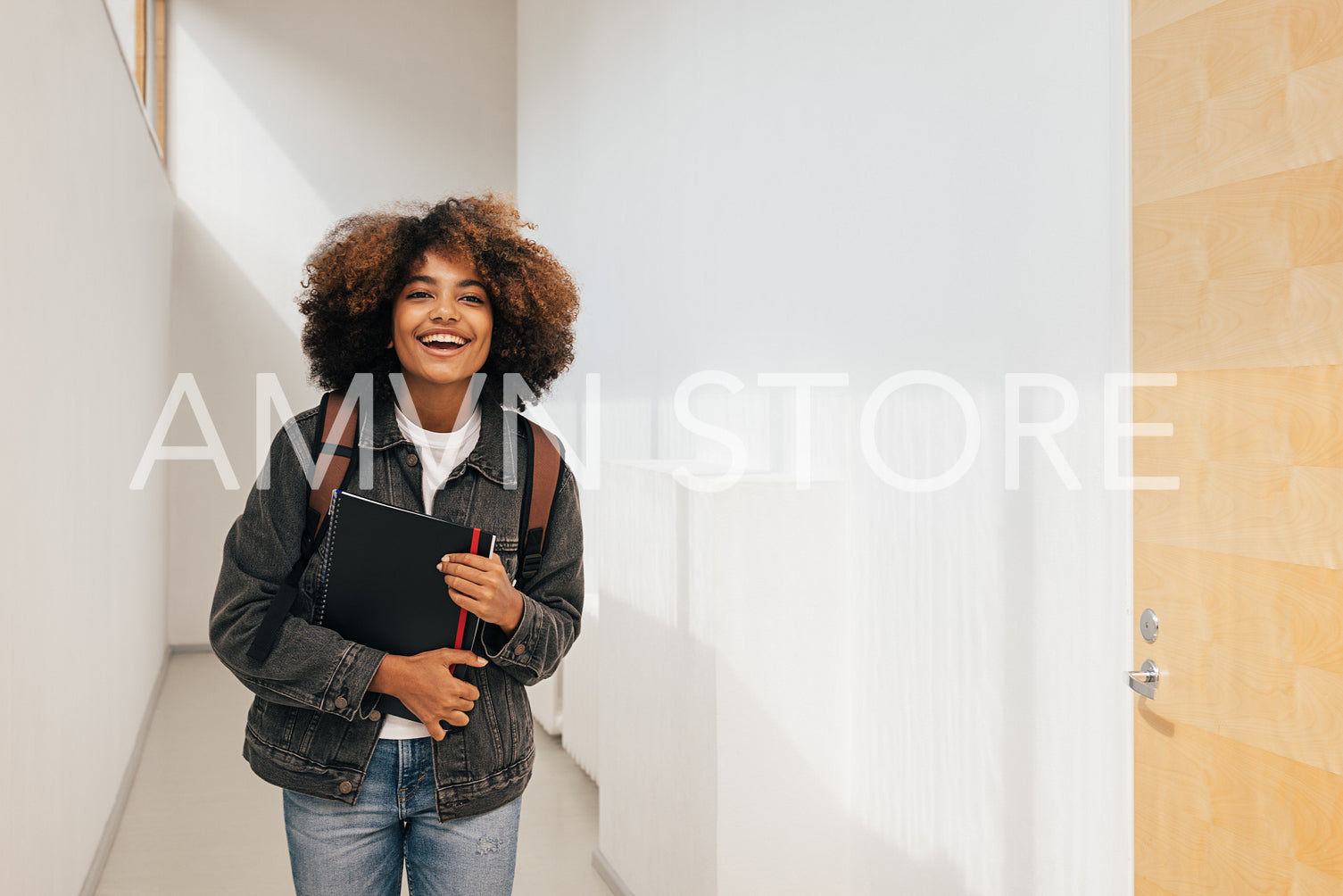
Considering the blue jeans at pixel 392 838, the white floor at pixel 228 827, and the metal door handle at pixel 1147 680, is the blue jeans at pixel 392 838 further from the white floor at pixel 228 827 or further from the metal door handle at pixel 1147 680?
the white floor at pixel 228 827

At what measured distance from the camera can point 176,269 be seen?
24.5ft

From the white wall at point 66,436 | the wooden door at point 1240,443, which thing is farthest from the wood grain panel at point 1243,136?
the white wall at point 66,436

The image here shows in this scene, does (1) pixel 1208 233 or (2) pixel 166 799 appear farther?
(2) pixel 166 799

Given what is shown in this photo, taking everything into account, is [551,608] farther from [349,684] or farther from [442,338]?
[442,338]

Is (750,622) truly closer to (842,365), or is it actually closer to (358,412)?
(842,365)

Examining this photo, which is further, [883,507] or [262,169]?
[262,169]

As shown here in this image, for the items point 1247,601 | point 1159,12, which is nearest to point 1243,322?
point 1247,601

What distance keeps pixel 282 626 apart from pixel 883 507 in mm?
1536

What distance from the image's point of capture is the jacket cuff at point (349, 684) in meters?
1.38

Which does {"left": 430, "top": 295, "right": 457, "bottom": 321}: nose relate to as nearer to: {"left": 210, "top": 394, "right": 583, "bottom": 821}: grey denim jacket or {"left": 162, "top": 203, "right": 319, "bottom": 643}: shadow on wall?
{"left": 210, "top": 394, "right": 583, "bottom": 821}: grey denim jacket

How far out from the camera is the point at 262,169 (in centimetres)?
765

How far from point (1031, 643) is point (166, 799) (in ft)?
13.0

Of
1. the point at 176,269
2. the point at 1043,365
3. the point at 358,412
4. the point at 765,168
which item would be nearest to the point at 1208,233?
the point at 1043,365

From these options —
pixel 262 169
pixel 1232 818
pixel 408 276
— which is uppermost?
pixel 262 169
